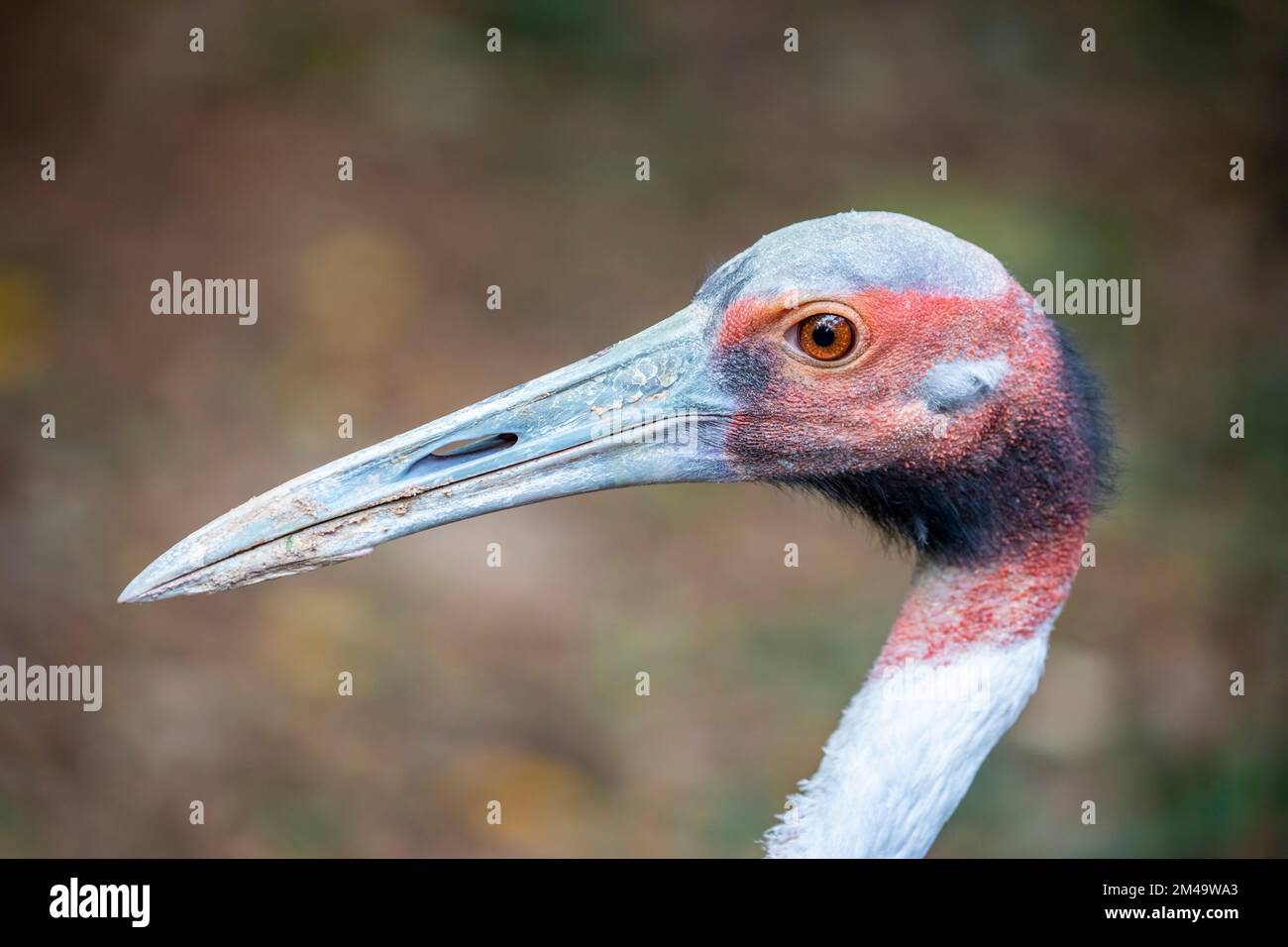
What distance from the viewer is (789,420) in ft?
12.1

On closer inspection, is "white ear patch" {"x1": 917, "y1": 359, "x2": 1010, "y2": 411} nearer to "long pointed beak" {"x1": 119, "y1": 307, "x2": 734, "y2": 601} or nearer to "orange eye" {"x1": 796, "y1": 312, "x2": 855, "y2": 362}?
"orange eye" {"x1": 796, "y1": 312, "x2": 855, "y2": 362}

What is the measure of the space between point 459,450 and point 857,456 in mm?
1099

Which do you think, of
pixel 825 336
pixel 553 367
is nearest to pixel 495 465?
pixel 825 336

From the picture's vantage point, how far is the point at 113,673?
300 inches

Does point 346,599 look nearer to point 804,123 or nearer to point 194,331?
point 194,331

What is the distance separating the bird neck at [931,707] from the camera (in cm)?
361

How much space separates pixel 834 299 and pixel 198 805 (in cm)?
531

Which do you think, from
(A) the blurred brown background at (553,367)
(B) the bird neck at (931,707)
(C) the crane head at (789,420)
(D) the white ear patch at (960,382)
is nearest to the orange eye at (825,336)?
(C) the crane head at (789,420)

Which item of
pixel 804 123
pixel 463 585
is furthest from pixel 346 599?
pixel 804 123

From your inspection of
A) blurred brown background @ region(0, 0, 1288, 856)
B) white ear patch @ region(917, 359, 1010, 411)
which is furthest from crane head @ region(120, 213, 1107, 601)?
blurred brown background @ region(0, 0, 1288, 856)

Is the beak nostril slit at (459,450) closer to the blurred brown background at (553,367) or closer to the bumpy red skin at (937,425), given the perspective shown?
the bumpy red skin at (937,425)

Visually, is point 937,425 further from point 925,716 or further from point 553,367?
point 553,367

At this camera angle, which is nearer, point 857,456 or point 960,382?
point 960,382
